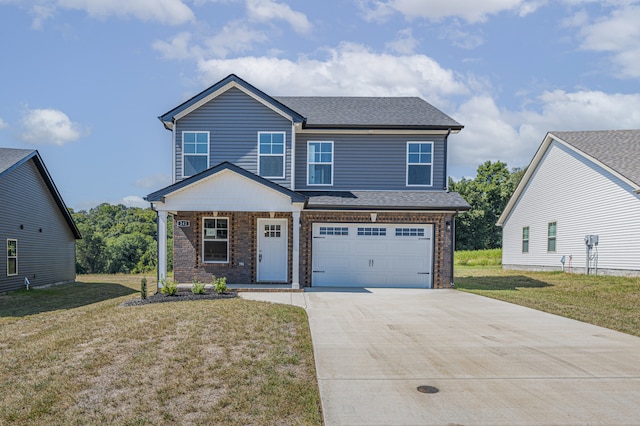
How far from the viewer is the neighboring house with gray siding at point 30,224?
1773cm

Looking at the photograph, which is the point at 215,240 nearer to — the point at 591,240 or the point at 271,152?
the point at 271,152

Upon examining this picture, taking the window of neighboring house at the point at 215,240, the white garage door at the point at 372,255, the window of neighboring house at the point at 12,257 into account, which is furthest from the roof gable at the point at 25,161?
the white garage door at the point at 372,255

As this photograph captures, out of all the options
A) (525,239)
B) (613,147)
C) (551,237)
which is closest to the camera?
(613,147)

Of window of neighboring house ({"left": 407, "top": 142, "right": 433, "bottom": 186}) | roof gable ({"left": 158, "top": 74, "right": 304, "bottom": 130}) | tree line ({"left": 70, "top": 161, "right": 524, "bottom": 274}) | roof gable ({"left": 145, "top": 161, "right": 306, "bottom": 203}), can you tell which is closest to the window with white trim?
window of neighboring house ({"left": 407, "top": 142, "right": 433, "bottom": 186})

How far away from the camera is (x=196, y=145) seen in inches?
673

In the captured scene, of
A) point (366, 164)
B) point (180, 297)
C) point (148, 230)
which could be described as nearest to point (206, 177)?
point (180, 297)

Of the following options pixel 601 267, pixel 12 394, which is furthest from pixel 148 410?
pixel 601 267

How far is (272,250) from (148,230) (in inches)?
1394

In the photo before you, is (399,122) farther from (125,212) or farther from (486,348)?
(125,212)

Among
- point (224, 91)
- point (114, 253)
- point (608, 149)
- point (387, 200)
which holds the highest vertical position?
point (224, 91)

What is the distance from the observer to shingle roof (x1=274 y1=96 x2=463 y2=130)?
57.1 feet

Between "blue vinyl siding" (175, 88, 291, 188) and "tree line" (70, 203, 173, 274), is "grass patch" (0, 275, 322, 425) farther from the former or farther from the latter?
"tree line" (70, 203, 173, 274)

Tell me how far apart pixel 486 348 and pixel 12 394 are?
6.81 m

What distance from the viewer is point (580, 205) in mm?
22188
